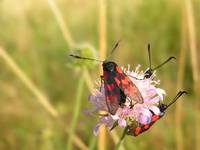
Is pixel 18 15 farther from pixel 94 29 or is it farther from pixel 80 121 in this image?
pixel 80 121

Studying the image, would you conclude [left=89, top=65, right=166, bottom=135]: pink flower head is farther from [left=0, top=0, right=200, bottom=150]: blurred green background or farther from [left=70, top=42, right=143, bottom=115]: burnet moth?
[left=0, top=0, right=200, bottom=150]: blurred green background

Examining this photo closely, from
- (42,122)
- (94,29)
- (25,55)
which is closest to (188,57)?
(94,29)

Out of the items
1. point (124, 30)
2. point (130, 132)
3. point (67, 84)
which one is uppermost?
point (130, 132)

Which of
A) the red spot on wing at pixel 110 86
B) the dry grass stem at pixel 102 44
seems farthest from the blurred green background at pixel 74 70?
the red spot on wing at pixel 110 86

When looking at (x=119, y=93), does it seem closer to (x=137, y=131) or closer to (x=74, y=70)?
(x=137, y=131)

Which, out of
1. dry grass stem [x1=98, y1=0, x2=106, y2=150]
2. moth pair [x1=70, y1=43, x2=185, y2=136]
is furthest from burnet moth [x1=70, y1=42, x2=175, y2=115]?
dry grass stem [x1=98, y1=0, x2=106, y2=150]

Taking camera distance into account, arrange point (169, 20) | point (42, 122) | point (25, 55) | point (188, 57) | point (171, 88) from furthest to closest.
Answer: point (169, 20) < point (188, 57) < point (25, 55) < point (171, 88) < point (42, 122)
